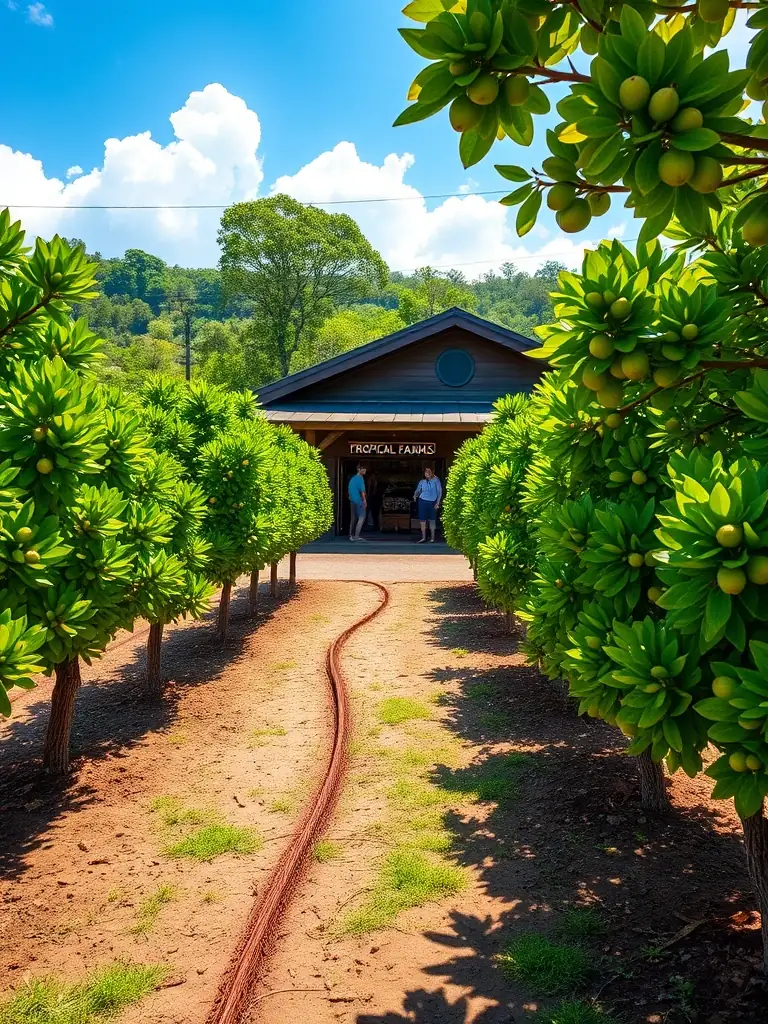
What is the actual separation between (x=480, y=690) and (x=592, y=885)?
3.60 m

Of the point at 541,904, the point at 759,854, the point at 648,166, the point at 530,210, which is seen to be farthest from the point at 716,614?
the point at 541,904

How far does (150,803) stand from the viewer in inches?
195

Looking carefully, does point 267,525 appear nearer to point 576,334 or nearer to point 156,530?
point 156,530

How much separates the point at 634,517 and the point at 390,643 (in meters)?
7.20

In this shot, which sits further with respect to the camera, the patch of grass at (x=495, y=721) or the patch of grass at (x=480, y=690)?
the patch of grass at (x=480, y=690)

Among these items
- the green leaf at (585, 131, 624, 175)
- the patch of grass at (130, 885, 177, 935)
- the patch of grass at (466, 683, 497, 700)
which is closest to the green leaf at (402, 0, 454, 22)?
the green leaf at (585, 131, 624, 175)

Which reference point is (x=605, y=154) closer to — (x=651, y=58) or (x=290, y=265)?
(x=651, y=58)

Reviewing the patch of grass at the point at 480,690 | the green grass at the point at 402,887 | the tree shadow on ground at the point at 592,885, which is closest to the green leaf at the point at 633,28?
the tree shadow on ground at the point at 592,885

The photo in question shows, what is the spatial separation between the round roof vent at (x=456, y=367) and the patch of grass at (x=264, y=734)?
15.0 meters

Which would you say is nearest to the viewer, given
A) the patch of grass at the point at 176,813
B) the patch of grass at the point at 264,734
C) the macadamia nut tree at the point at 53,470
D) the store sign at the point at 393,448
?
the macadamia nut tree at the point at 53,470

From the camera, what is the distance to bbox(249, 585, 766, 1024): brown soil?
2.92m

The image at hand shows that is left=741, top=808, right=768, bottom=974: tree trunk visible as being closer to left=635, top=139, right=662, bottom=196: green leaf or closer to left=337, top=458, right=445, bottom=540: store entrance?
left=635, top=139, right=662, bottom=196: green leaf

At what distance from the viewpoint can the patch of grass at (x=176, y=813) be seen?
4.67m

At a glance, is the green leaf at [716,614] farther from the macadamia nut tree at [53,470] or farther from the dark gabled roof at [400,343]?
the dark gabled roof at [400,343]
